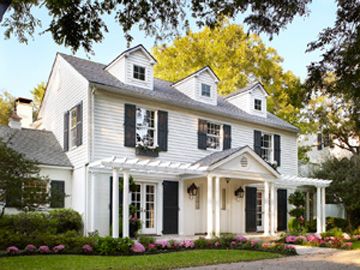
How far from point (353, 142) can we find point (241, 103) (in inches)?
445

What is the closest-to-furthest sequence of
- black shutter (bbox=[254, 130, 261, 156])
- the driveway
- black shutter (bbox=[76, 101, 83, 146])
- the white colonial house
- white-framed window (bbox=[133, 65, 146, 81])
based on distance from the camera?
the driveway < the white colonial house < black shutter (bbox=[76, 101, 83, 146]) < white-framed window (bbox=[133, 65, 146, 81]) < black shutter (bbox=[254, 130, 261, 156])

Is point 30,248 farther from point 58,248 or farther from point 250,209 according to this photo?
point 250,209

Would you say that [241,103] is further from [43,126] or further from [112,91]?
[43,126]

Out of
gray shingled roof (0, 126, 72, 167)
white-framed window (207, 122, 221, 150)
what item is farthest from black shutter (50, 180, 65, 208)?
white-framed window (207, 122, 221, 150)

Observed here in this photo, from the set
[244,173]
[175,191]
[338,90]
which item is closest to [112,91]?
[175,191]

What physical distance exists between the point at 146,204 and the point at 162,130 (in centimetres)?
300

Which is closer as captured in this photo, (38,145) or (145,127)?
(145,127)

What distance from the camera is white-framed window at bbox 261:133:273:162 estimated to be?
70.7 ft

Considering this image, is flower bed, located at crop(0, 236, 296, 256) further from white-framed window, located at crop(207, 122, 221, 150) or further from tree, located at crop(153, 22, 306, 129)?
tree, located at crop(153, 22, 306, 129)

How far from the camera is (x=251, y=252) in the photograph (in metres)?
12.4

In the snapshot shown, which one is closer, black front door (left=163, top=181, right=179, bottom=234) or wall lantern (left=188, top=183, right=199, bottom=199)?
black front door (left=163, top=181, right=179, bottom=234)

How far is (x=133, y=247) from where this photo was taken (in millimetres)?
11773

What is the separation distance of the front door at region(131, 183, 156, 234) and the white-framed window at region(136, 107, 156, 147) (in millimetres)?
1694

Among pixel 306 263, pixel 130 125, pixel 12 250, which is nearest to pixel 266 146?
pixel 130 125
